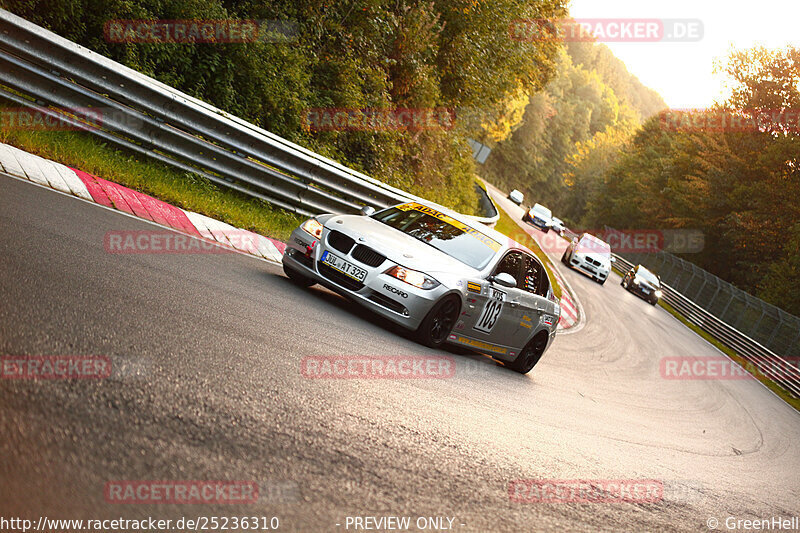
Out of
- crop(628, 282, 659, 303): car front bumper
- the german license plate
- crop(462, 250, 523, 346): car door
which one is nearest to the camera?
the german license plate

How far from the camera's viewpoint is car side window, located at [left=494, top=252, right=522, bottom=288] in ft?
30.7

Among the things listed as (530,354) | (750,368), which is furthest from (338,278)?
(750,368)

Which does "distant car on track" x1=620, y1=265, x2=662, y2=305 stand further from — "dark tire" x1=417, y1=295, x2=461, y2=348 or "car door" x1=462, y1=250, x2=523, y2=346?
"dark tire" x1=417, y1=295, x2=461, y2=348

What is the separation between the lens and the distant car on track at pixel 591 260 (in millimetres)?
32656

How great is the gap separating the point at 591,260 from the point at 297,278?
1006 inches

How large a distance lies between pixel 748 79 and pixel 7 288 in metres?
59.7

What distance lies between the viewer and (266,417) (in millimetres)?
4293

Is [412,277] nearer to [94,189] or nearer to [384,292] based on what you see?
[384,292]

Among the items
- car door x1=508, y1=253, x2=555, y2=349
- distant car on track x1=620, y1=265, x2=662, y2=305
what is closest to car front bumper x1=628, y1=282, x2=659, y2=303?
distant car on track x1=620, y1=265, x2=662, y2=305

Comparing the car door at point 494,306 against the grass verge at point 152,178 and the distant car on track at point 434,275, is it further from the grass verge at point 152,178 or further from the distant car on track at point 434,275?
the grass verge at point 152,178

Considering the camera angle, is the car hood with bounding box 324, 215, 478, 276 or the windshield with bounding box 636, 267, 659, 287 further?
the windshield with bounding box 636, 267, 659, 287

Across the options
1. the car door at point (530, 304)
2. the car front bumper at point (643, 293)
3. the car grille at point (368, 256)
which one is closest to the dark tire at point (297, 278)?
the car grille at point (368, 256)

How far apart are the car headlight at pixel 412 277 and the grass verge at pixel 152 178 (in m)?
3.48

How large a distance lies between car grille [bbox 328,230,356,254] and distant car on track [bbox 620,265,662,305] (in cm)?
3050
